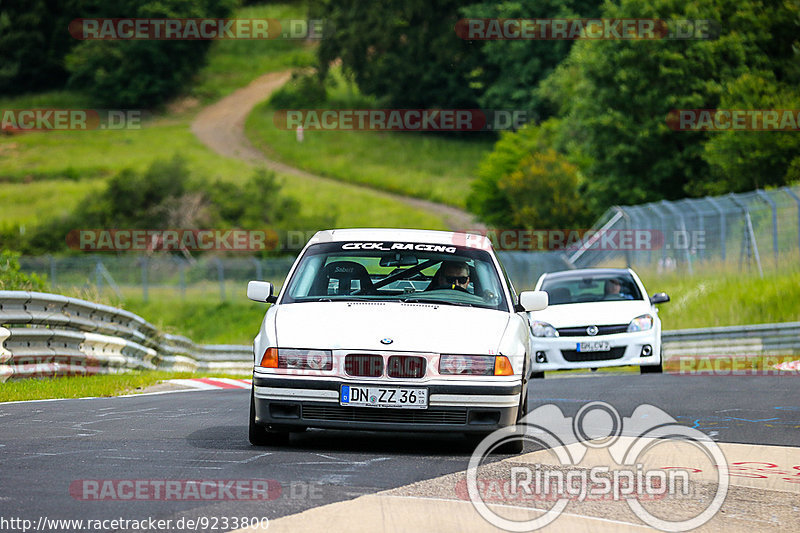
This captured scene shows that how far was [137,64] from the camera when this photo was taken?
10731 cm

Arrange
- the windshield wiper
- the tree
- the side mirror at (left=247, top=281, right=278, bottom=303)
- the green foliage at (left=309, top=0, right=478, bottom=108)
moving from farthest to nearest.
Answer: the green foliage at (left=309, top=0, right=478, bottom=108) < the tree < the side mirror at (left=247, top=281, right=278, bottom=303) < the windshield wiper

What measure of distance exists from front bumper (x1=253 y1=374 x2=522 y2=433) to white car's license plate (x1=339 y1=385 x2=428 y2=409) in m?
0.03

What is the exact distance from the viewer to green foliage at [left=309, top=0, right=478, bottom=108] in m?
99.9

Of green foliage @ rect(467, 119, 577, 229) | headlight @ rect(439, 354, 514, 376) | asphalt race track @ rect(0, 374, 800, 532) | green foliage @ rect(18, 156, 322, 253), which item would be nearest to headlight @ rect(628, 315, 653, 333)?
asphalt race track @ rect(0, 374, 800, 532)

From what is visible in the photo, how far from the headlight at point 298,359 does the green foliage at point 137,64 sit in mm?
101365

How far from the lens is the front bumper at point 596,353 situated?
58.1 ft

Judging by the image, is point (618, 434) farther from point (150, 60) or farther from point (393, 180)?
point (150, 60)

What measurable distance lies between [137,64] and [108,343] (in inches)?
3676

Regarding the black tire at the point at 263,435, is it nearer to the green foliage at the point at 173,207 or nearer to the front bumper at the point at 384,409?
the front bumper at the point at 384,409

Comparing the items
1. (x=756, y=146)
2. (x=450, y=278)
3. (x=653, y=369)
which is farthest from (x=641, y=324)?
(x=756, y=146)

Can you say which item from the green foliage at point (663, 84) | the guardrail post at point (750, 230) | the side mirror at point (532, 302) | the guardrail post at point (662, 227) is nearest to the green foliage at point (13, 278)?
the side mirror at point (532, 302)

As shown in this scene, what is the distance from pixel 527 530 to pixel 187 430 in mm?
4410

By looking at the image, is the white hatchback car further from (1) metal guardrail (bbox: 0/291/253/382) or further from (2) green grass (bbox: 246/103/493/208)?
(2) green grass (bbox: 246/103/493/208)

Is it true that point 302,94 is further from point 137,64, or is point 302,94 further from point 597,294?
point 597,294
